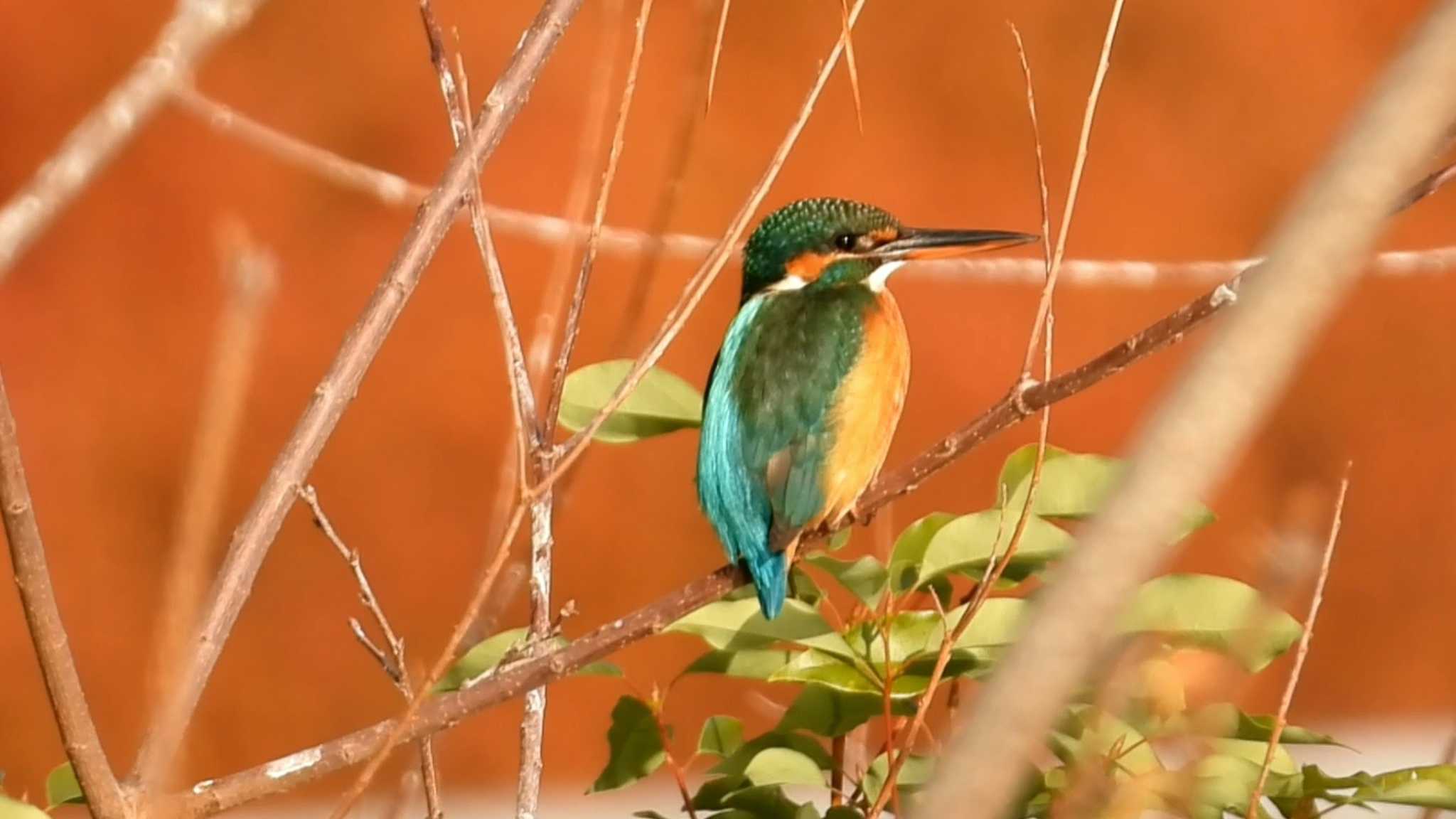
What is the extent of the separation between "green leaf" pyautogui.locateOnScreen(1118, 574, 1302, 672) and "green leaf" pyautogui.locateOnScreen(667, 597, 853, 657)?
0.16 m

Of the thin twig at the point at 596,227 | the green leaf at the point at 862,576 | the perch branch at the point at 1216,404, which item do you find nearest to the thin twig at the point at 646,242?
the thin twig at the point at 596,227

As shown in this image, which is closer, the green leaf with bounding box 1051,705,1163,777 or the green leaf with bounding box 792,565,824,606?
the green leaf with bounding box 1051,705,1163,777

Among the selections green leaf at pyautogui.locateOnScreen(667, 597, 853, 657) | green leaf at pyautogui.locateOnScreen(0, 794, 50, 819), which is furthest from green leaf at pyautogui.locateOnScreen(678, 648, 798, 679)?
green leaf at pyautogui.locateOnScreen(0, 794, 50, 819)

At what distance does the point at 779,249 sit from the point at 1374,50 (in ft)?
4.01

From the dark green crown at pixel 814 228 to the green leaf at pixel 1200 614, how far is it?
1.64 feet

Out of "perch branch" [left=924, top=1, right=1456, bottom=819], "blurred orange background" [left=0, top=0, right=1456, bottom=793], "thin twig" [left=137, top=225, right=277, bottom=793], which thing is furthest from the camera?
"blurred orange background" [left=0, top=0, right=1456, bottom=793]

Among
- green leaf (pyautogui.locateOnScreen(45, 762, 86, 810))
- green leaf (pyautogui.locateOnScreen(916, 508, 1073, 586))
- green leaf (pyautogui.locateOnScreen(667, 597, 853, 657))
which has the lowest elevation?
green leaf (pyautogui.locateOnScreen(45, 762, 86, 810))

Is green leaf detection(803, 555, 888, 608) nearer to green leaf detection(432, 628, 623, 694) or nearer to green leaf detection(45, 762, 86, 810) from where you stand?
green leaf detection(432, 628, 623, 694)

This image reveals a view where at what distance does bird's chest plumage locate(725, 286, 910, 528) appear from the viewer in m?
0.93

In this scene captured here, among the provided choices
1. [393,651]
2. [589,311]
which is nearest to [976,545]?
[393,651]

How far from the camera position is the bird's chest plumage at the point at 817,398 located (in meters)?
0.93

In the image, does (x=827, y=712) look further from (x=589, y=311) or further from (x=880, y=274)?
(x=589, y=311)

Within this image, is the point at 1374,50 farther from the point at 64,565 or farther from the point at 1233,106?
the point at 64,565

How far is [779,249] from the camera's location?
3.56 ft
